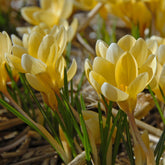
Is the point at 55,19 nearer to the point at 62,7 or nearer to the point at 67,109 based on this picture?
the point at 62,7

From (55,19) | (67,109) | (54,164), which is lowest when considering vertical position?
(54,164)

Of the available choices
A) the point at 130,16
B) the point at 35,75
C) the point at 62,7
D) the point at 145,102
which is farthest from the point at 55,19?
the point at 35,75

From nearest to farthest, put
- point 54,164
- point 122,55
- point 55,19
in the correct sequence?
point 122,55, point 54,164, point 55,19

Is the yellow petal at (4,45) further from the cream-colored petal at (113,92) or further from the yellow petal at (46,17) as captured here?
the yellow petal at (46,17)

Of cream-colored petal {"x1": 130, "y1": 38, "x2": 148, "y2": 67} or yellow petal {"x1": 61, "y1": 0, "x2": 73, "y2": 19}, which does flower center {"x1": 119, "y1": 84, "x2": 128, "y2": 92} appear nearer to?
cream-colored petal {"x1": 130, "y1": 38, "x2": 148, "y2": 67}

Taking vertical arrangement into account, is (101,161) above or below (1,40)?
below

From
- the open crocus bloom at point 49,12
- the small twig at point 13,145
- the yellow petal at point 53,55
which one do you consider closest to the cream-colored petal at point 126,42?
the yellow petal at point 53,55

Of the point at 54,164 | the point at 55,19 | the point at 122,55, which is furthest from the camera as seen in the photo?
the point at 55,19

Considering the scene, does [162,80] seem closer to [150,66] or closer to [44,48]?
[150,66]

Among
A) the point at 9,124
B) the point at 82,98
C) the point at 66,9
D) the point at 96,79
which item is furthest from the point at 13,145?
the point at 66,9
